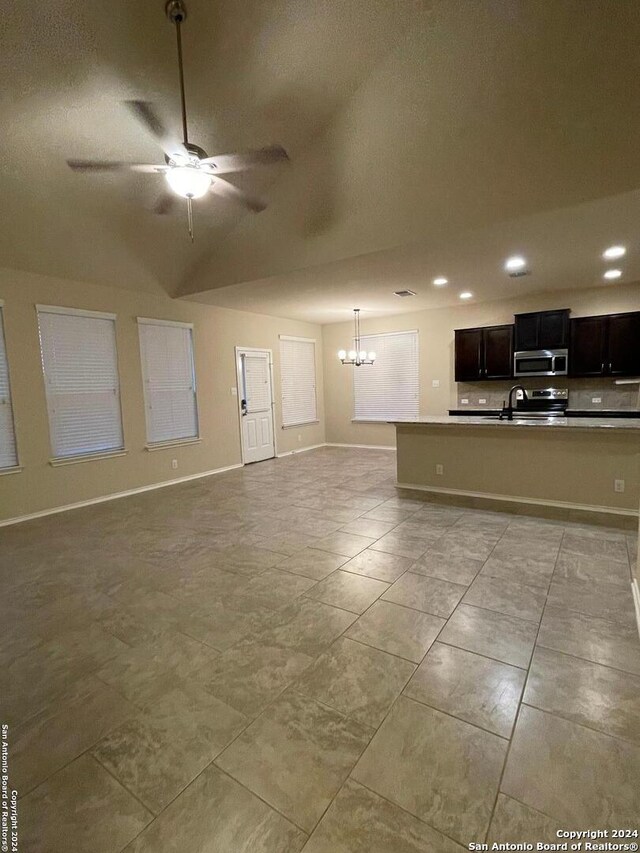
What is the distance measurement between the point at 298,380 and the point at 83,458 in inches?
170

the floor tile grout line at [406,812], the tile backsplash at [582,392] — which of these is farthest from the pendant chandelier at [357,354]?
the floor tile grout line at [406,812]

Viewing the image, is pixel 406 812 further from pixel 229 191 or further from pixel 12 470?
pixel 12 470

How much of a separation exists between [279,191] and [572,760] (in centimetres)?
458

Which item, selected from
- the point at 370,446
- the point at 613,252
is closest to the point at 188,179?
the point at 613,252

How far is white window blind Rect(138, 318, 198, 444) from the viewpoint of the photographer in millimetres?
5535

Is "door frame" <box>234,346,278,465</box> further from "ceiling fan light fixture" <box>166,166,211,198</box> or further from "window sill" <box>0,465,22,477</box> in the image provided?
"ceiling fan light fixture" <box>166,166,211,198</box>

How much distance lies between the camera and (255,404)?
7246mm

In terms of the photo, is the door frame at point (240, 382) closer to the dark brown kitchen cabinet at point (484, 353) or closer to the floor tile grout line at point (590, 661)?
the dark brown kitchen cabinet at point (484, 353)

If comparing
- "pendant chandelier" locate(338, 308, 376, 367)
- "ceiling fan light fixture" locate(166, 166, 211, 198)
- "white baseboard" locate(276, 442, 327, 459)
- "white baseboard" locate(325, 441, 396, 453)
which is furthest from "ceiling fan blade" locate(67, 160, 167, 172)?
"white baseboard" locate(325, 441, 396, 453)

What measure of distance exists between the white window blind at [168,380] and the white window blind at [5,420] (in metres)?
1.54

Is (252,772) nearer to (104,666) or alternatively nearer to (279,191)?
(104,666)

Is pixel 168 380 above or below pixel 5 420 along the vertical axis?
above

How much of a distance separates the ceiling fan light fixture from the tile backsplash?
5.62 metres

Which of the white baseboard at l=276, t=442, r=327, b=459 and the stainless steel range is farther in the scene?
the white baseboard at l=276, t=442, r=327, b=459
